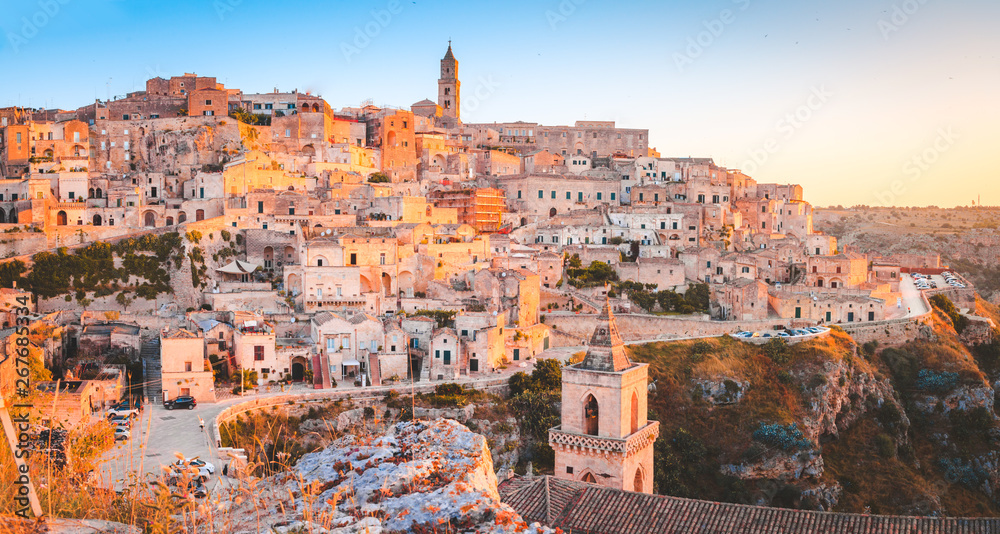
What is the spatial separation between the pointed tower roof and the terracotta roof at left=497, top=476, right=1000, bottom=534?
13.8 feet

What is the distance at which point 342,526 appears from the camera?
562 centimetres

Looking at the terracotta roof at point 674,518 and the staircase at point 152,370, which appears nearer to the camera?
the terracotta roof at point 674,518

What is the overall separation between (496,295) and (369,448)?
34059mm

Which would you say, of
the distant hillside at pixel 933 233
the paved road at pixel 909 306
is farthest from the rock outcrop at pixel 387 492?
the distant hillside at pixel 933 233

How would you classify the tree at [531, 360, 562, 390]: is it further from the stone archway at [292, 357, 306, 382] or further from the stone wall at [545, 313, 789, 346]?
the stone archway at [292, 357, 306, 382]

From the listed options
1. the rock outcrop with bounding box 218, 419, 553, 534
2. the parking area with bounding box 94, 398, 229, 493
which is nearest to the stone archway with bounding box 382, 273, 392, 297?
the parking area with bounding box 94, 398, 229, 493

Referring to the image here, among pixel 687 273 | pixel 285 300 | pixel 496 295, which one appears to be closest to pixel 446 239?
pixel 496 295

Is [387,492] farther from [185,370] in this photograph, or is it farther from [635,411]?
[185,370]

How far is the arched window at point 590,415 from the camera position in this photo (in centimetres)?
2088

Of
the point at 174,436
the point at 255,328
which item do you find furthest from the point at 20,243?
the point at 174,436

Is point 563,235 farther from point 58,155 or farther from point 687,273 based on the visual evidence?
point 58,155

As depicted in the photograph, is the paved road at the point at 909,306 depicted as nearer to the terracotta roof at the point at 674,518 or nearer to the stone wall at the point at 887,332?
the stone wall at the point at 887,332

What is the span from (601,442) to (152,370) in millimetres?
21194

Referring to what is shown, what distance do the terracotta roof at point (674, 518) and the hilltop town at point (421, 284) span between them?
0.80 feet
